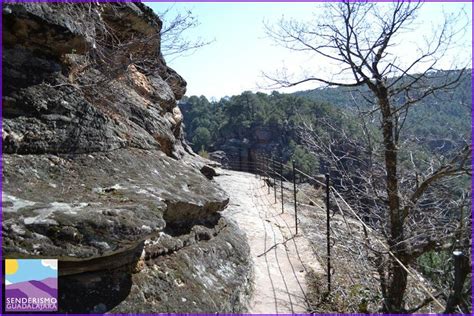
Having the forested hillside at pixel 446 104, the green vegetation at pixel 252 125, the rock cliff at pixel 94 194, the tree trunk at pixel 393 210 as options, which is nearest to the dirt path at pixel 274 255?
the rock cliff at pixel 94 194

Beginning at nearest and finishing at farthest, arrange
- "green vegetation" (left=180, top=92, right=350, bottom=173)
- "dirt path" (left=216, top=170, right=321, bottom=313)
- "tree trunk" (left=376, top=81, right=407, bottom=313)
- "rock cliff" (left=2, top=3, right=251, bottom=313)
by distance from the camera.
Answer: "rock cliff" (left=2, top=3, right=251, bottom=313)
"dirt path" (left=216, top=170, right=321, bottom=313)
"tree trunk" (left=376, top=81, right=407, bottom=313)
"green vegetation" (left=180, top=92, right=350, bottom=173)

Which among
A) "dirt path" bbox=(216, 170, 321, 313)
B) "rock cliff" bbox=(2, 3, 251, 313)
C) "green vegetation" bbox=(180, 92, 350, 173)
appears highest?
"green vegetation" bbox=(180, 92, 350, 173)

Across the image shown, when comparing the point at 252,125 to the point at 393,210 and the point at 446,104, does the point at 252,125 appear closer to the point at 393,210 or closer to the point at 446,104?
the point at 446,104

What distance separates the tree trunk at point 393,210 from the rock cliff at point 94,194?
2259 millimetres

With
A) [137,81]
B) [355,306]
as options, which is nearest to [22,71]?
[137,81]

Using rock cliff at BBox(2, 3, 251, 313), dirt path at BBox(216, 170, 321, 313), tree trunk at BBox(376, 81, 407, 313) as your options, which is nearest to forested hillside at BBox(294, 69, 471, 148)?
tree trunk at BBox(376, 81, 407, 313)

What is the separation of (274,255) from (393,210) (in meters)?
1.98

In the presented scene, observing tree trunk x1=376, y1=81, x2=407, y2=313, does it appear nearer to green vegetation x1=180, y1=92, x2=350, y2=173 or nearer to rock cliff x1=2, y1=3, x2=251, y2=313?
rock cliff x1=2, y1=3, x2=251, y2=313

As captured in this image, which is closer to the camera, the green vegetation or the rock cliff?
the rock cliff

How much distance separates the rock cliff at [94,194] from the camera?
8.24 feet

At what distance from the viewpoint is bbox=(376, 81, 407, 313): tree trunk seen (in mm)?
5207

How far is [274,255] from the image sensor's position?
602 centimetres

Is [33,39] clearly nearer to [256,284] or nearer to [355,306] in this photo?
[256,284]

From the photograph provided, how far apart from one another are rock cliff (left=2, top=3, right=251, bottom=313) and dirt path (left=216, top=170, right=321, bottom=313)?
406 mm
